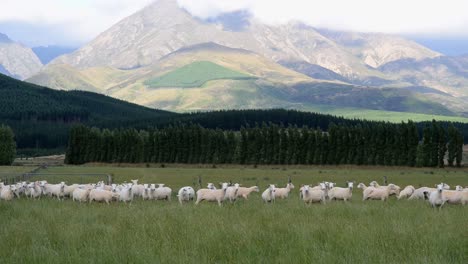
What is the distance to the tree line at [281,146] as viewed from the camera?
379 ft

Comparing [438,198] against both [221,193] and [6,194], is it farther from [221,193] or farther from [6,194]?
[6,194]

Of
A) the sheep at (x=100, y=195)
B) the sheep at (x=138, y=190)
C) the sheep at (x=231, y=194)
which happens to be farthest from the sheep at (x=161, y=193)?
the sheep at (x=231, y=194)

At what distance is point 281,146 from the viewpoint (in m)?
131

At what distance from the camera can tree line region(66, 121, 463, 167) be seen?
115500 mm

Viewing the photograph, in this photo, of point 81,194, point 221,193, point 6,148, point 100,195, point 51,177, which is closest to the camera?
point 221,193

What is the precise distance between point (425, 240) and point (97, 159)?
127774 millimetres

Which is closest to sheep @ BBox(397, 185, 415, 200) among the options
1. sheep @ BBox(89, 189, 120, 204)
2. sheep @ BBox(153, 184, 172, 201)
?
sheep @ BBox(153, 184, 172, 201)

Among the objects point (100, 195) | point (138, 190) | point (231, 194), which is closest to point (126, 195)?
point (100, 195)

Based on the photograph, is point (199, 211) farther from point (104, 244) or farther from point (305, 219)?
point (104, 244)

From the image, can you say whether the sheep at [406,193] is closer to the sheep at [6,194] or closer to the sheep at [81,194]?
the sheep at [81,194]

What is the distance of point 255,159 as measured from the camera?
132125mm

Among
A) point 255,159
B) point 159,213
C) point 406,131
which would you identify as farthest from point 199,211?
point 255,159

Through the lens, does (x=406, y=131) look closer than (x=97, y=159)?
Yes

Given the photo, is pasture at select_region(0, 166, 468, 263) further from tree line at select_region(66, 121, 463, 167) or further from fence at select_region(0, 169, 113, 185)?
tree line at select_region(66, 121, 463, 167)
